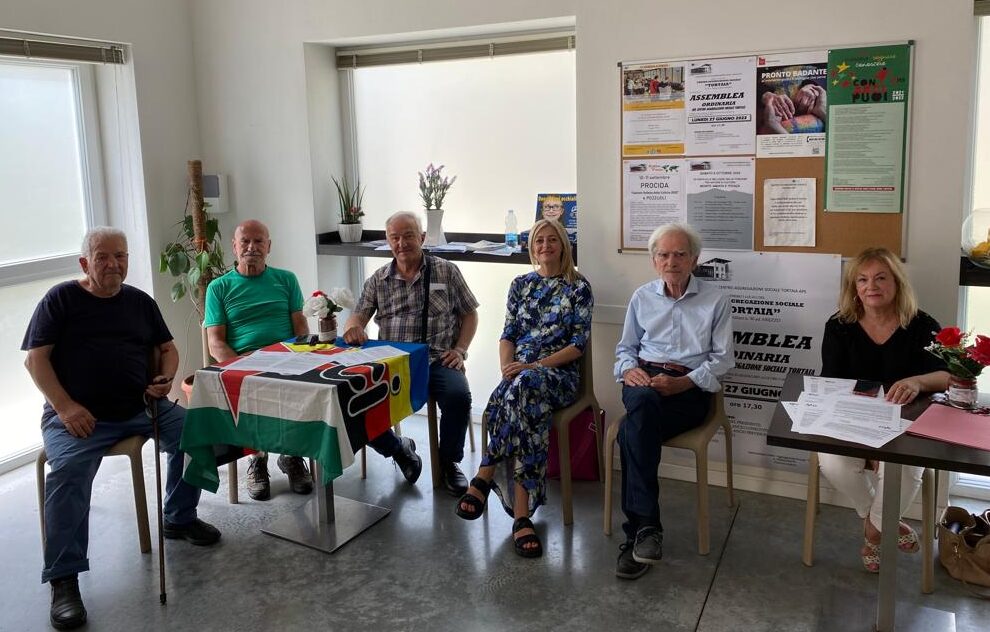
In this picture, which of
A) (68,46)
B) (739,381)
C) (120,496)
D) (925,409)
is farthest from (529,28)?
(120,496)

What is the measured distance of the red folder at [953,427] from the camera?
2.16 m

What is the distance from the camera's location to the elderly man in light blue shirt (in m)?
3.09

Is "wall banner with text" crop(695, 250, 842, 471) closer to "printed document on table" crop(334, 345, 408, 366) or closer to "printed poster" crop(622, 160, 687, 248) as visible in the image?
"printed poster" crop(622, 160, 687, 248)

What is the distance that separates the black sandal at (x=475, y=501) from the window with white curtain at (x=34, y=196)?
240 cm

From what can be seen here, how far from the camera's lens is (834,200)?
3.31 m

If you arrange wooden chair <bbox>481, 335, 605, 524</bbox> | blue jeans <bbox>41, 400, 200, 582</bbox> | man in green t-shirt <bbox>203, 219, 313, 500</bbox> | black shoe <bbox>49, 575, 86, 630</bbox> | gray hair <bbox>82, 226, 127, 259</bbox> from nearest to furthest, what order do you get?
black shoe <bbox>49, 575, 86, 630</bbox>, blue jeans <bbox>41, 400, 200, 582</bbox>, gray hair <bbox>82, 226, 127, 259</bbox>, wooden chair <bbox>481, 335, 605, 524</bbox>, man in green t-shirt <bbox>203, 219, 313, 500</bbox>

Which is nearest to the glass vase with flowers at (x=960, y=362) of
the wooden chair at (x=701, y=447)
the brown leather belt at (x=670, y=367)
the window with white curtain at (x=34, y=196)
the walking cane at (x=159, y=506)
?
the wooden chair at (x=701, y=447)

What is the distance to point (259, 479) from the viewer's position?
12.5 ft

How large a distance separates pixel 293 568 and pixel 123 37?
9.56 feet

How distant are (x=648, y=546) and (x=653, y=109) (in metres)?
1.80

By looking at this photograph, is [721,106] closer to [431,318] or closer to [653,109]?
[653,109]

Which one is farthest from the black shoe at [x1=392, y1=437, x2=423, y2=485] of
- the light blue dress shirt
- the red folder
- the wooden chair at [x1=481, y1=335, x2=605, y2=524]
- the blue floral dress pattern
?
the red folder

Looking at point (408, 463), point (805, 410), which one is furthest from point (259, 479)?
point (805, 410)

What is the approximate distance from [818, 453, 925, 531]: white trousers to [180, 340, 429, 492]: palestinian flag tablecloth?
157 centimetres
